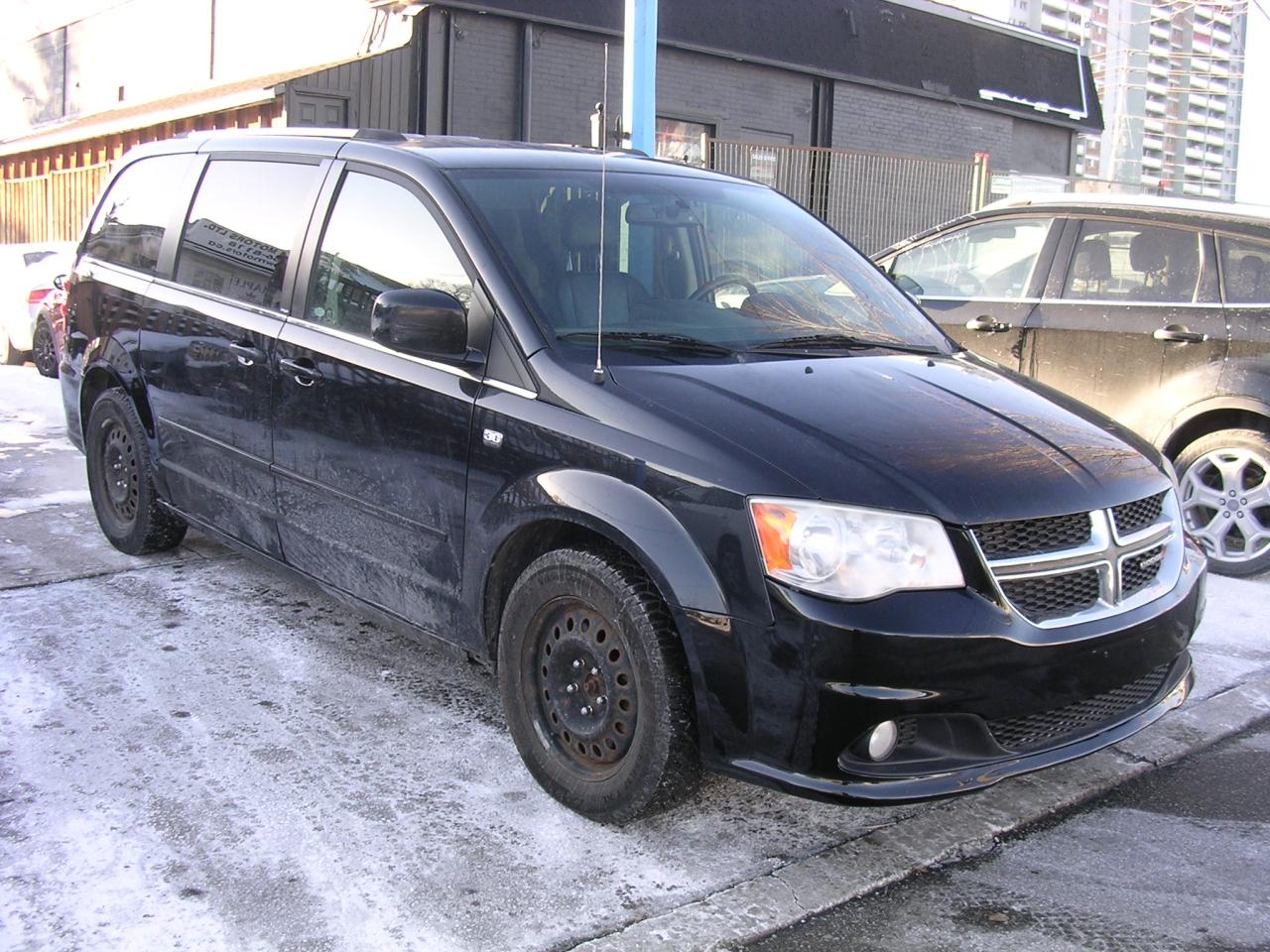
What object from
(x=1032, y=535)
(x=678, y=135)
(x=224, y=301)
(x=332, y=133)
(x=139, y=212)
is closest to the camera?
(x=1032, y=535)

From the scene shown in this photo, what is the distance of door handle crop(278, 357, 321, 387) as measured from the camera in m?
4.16

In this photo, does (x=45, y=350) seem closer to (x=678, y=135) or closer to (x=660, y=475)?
(x=678, y=135)

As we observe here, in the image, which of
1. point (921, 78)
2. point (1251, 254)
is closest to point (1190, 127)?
point (921, 78)

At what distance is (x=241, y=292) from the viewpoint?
15.2 ft

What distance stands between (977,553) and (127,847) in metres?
2.23

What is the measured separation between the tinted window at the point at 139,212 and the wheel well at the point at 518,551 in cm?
260

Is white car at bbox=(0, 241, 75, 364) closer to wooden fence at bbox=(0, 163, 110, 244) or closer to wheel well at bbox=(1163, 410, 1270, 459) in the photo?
wooden fence at bbox=(0, 163, 110, 244)

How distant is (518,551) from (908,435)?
1113mm

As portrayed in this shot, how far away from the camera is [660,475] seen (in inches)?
123

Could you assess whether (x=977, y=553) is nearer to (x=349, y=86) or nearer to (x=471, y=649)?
(x=471, y=649)

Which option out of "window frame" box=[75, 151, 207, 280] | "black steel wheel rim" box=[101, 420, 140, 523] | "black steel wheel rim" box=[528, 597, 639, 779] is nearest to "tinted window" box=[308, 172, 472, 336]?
"black steel wheel rim" box=[528, 597, 639, 779]

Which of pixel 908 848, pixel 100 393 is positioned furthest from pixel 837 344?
pixel 100 393

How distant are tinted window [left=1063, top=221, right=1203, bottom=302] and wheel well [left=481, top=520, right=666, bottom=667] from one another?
408 centimetres

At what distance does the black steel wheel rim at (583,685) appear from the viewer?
3.24m
